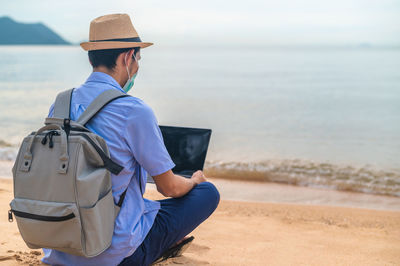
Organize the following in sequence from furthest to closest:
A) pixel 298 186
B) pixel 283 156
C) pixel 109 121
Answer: pixel 283 156 → pixel 298 186 → pixel 109 121

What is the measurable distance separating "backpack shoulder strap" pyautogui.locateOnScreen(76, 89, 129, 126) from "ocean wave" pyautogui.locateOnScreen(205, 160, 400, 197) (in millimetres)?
5093

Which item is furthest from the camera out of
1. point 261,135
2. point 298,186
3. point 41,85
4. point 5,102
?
point 41,85

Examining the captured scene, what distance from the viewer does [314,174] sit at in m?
7.29

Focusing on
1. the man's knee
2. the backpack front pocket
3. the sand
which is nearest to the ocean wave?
the sand

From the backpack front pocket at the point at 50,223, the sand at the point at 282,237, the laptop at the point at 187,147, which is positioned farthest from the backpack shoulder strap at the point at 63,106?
the sand at the point at 282,237

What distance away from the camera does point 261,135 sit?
421 inches

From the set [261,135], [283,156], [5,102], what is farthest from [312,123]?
[5,102]

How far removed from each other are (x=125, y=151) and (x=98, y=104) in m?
0.25

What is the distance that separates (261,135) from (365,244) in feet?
22.6

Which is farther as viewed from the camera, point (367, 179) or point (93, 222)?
point (367, 179)

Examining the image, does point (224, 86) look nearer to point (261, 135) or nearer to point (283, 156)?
point (261, 135)

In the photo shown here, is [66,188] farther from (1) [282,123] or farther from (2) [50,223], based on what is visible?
(1) [282,123]

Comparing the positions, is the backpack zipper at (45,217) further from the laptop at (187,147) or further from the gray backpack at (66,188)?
the laptop at (187,147)

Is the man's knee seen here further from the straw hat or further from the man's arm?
the straw hat
